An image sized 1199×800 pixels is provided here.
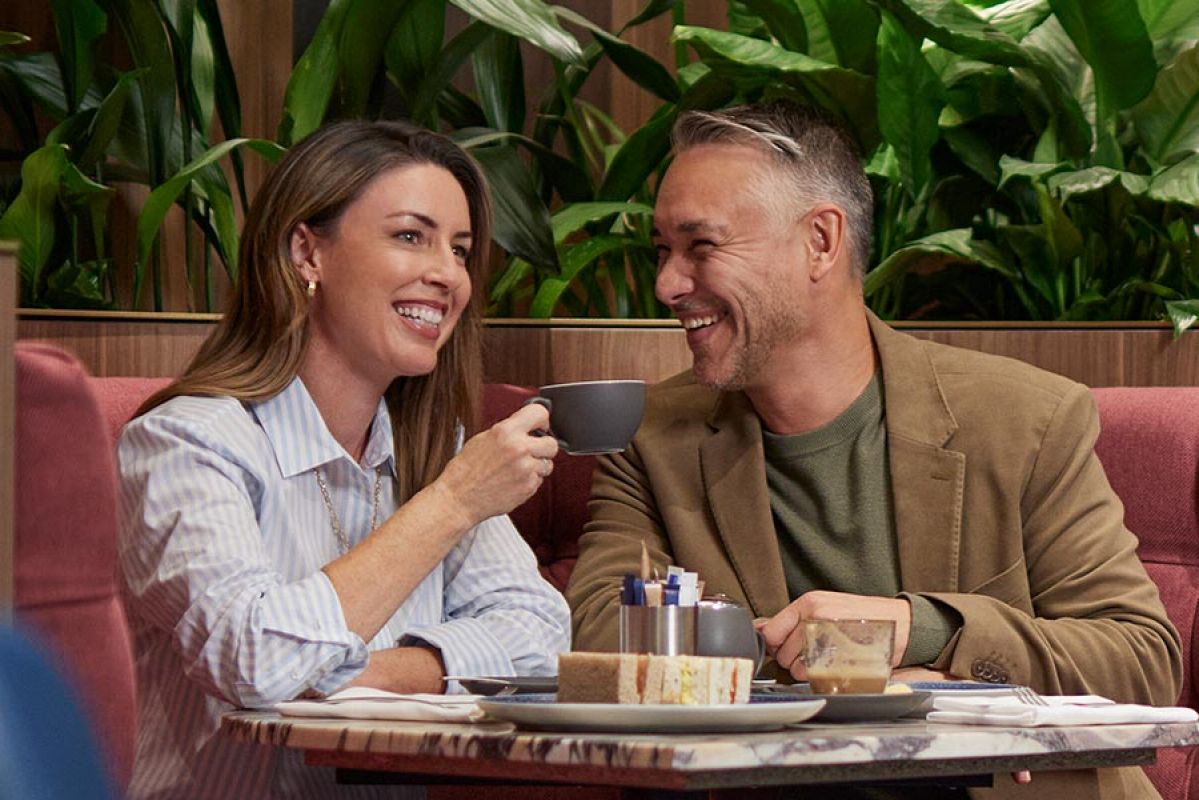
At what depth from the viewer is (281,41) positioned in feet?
10.8

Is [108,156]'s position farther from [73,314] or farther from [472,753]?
[472,753]

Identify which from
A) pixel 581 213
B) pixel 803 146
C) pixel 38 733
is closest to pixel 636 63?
pixel 581 213

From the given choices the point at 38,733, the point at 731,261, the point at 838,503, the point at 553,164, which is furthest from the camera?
the point at 553,164

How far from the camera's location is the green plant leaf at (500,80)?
9.61 feet

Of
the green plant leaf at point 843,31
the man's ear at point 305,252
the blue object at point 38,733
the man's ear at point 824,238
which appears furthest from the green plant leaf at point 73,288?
the blue object at point 38,733

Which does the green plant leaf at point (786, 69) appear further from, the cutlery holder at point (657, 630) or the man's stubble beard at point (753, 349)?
the cutlery holder at point (657, 630)

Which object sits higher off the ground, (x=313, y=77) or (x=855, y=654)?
(x=313, y=77)

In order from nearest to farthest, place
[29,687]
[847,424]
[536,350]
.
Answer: [29,687], [847,424], [536,350]

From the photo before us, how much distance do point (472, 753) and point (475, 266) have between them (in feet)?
3.19

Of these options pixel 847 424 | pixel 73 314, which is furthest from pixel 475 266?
pixel 73 314

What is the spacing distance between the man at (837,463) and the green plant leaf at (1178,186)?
613mm

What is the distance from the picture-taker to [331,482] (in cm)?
178

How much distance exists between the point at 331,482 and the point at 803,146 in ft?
2.76

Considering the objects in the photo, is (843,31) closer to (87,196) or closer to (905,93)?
(905,93)
